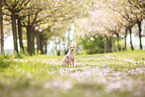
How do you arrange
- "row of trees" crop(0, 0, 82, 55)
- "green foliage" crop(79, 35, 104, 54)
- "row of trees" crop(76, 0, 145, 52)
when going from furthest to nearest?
"green foliage" crop(79, 35, 104, 54) → "row of trees" crop(76, 0, 145, 52) → "row of trees" crop(0, 0, 82, 55)

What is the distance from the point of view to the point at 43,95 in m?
3.40

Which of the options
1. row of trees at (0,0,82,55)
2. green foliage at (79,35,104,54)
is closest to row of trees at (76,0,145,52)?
green foliage at (79,35,104,54)

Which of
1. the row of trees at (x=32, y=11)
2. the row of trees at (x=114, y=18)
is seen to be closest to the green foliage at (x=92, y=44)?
the row of trees at (x=114, y=18)

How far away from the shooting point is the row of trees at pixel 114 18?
21969 millimetres

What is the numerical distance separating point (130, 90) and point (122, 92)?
0.25 meters

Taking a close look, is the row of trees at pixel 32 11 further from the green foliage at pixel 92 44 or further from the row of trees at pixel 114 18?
the green foliage at pixel 92 44

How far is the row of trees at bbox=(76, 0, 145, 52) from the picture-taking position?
72.1 feet

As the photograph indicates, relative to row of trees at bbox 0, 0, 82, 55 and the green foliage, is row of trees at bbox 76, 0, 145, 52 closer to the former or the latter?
the green foliage

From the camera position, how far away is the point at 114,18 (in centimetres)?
3050

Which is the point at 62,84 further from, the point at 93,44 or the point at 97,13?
the point at 93,44

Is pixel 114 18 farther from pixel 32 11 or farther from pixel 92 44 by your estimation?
pixel 92 44

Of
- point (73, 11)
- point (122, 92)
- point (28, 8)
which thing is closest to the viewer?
point (122, 92)

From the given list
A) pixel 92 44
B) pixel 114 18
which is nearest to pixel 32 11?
pixel 114 18

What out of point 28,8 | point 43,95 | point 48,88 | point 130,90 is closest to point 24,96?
point 43,95
